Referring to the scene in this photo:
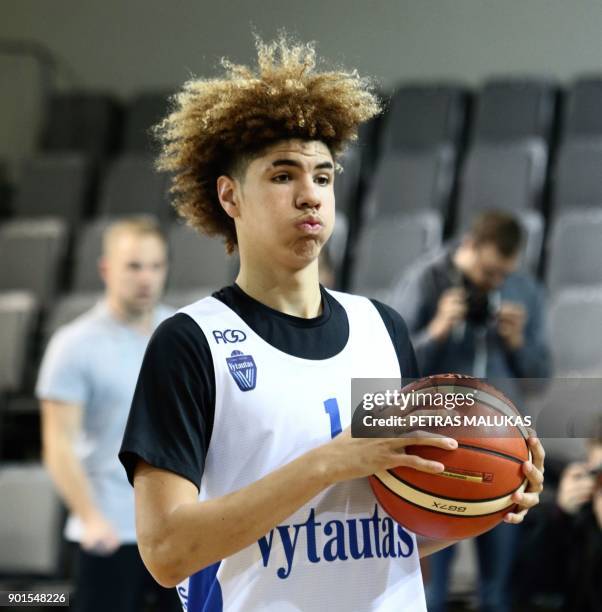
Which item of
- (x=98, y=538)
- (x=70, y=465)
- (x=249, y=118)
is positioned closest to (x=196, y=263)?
(x=70, y=465)

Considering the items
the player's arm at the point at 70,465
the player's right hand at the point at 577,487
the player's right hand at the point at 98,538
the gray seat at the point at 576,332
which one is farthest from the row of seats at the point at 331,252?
the player's right hand at the point at 98,538

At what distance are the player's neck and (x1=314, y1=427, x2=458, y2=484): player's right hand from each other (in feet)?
0.95

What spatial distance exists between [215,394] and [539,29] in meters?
4.08

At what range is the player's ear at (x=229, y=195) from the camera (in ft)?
5.26

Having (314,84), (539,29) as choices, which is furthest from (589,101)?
(314,84)

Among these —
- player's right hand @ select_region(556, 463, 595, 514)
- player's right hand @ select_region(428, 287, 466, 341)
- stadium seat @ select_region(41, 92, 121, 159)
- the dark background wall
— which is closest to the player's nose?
player's right hand @ select_region(556, 463, 595, 514)

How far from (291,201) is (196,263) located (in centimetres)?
359

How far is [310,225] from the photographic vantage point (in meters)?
1.49

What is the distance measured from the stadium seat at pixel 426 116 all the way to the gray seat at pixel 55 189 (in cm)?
155

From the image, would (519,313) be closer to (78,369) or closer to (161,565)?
(78,369)

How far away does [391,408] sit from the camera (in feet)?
4.47

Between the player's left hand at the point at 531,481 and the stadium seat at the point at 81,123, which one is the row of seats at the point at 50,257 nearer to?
the stadium seat at the point at 81,123

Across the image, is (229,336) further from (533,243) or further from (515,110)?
(515,110)

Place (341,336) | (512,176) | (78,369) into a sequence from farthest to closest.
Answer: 1. (512,176)
2. (78,369)
3. (341,336)
